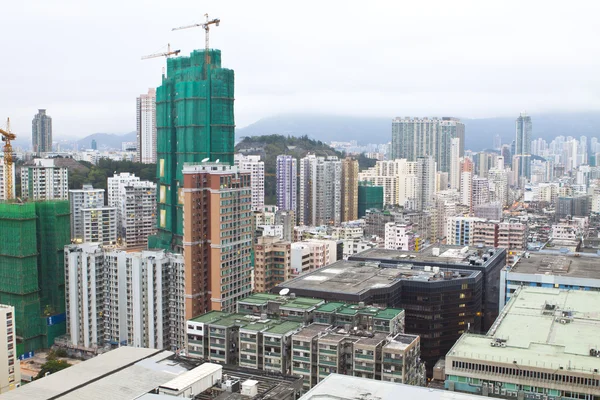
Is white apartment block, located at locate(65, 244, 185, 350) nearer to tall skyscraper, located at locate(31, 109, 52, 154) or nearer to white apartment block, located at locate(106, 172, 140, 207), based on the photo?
white apartment block, located at locate(106, 172, 140, 207)

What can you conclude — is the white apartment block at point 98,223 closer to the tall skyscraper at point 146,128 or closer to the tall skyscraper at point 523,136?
the tall skyscraper at point 146,128

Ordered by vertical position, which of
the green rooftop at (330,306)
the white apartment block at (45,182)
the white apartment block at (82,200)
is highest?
the white apartment block at (45,182)

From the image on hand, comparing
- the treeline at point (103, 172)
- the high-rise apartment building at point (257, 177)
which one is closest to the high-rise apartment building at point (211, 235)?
the treeline at point (103, 172)

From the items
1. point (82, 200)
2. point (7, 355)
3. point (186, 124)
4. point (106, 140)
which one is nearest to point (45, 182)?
point (82, 200)

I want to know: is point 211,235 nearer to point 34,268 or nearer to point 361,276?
point 361,276

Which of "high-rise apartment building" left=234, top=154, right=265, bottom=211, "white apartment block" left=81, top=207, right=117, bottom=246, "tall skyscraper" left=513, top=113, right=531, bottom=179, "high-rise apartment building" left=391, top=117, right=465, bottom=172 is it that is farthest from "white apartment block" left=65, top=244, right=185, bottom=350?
"tall skyscraper" left=513, top=113, right=531, bottom=179

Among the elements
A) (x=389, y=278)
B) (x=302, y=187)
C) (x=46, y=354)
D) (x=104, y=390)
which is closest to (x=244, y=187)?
(x=389, y=278)
